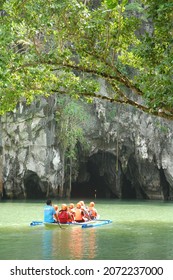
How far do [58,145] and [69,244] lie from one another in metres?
18.9

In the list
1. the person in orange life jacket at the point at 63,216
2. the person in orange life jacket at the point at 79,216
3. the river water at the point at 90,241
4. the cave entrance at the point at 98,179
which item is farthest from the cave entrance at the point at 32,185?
the person in orange life jacket at the point at 63,216

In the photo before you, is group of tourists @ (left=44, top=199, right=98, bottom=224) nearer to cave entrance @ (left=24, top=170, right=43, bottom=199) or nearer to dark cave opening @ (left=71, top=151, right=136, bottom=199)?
cave entrance @ (left=24, top=170, right=43, bottom=199)

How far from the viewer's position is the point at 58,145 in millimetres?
30484

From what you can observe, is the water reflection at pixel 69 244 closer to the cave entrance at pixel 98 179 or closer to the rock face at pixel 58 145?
the rock face at pixel 58 145

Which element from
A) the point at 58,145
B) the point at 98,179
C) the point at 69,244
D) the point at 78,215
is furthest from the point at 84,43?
the point at 98,179

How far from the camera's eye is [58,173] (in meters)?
30.9

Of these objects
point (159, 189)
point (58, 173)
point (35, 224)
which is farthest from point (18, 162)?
point (35, 224)

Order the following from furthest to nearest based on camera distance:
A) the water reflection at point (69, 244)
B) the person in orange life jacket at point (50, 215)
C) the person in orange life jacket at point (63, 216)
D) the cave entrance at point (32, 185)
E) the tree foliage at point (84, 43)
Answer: the cave entrance at point (32, 185), the person in orange life jacket at point (63, 216), the person in orange life jacket at point (50, 215), the tree foliage at point (84, 43), the water reflection at point (69, 244)

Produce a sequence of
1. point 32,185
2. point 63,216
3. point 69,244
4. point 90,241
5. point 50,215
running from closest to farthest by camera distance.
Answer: point 69,244 → point 90,241 → point 50,215 → point 63,216 → point 32,185

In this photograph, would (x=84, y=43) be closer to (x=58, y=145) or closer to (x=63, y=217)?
(x=63, y=217)

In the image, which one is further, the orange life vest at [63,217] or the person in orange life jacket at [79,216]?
the person in orange life jacket at [79,216]

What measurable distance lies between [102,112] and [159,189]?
6544 mm

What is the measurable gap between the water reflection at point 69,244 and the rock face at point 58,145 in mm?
15325

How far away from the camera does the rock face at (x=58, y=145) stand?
30141 mm
